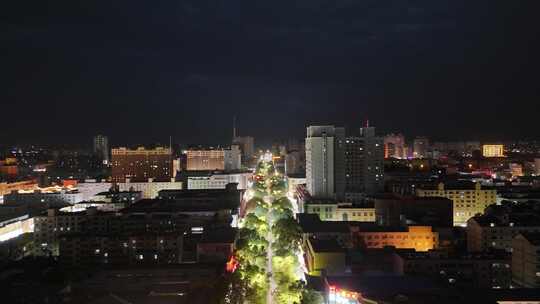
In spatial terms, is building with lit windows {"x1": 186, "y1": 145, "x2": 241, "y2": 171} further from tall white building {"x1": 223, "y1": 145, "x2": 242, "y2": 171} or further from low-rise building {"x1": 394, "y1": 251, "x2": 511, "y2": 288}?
low-rise building {"x1": 394, "y1": 251, "x2": 511, "y2": 288}

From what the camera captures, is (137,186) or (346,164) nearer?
(346,164)

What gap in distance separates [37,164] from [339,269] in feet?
160

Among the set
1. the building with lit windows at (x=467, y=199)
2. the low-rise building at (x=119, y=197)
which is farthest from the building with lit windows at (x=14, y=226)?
the building with lit windows at (x=467, y=199)

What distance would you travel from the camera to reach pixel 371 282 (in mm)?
12656

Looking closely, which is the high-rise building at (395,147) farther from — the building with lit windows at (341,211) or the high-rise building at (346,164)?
the building with lit windows at (341,211)

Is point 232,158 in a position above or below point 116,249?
above

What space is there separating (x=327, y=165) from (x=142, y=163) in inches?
781

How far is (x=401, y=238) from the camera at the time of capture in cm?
1877

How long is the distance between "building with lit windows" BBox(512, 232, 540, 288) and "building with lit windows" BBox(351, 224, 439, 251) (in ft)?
12.6

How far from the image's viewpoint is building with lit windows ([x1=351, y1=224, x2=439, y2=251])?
1870 centimetres

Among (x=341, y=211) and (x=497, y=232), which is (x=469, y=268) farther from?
(x=341, y=211)

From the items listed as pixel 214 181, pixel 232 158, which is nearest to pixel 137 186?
pixel 214 181

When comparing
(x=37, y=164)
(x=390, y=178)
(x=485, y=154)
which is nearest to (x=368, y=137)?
(x=390, y=178)

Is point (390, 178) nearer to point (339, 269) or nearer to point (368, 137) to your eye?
point (368, 137)
